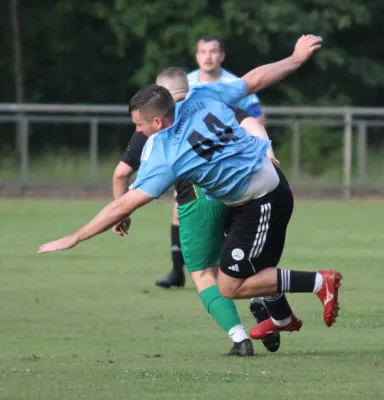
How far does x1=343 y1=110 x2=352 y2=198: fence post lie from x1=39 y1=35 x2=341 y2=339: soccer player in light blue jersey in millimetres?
19042

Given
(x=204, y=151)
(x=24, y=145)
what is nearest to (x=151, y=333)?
(x=204, y=151)

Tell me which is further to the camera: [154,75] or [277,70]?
[154,75]

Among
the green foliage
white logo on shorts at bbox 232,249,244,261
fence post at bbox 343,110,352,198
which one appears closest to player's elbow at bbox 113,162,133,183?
white logo on shorts at bbox 232,249,244,261

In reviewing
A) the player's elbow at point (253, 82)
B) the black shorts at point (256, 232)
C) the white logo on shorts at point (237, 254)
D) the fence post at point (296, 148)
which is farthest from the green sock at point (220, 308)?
the fence post at point (296, 148)

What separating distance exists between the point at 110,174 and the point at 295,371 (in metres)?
19.8

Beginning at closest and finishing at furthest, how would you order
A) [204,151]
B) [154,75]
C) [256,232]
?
[204,151] → [256,232] → [154,75]

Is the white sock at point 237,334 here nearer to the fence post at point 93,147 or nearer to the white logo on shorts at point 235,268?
the white logo on shorts at point 235,268

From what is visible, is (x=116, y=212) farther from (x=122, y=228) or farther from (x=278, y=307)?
(x=278, y=307)

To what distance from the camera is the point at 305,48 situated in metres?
8.41

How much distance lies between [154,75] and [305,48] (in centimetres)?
2684

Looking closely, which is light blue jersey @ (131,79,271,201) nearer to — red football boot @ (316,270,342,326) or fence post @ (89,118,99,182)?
red football boot @ (316,270,342,326)

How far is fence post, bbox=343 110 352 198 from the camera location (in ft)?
89.9

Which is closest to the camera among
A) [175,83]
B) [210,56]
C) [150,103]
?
[150,103]

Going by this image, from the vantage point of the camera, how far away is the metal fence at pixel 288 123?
89.9ft
